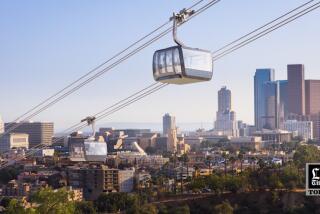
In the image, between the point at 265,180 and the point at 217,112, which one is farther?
the point at 217,112

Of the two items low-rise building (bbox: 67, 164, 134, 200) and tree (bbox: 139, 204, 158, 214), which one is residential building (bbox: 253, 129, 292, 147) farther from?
tree (bbox: 139, 204, 158, 214)

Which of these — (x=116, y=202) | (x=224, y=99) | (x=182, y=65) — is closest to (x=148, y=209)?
(x=116, y=202)

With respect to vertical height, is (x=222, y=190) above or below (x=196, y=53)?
below

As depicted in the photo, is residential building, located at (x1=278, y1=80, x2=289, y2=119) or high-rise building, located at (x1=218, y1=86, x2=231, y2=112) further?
high-rise building, located at (x1=218, y1=86, x2=231, y2=112)

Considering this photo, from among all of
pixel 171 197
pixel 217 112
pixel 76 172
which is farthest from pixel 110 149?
pixel 217 112

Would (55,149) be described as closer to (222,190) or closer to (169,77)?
(222,190)

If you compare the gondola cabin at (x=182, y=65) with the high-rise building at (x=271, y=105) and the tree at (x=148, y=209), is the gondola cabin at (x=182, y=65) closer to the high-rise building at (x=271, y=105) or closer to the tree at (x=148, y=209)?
the tree at (x=148, y=209)

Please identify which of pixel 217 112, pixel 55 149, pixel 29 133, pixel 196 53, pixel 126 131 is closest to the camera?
pixel 196 53

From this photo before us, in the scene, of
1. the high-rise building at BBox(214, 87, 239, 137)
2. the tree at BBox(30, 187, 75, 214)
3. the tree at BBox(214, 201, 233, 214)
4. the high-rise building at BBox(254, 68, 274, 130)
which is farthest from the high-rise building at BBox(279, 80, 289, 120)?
the tree at BBox(30, 187, 75, 214)
